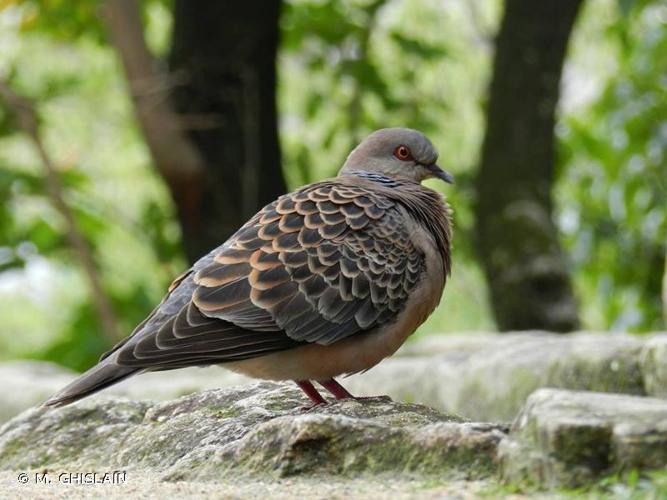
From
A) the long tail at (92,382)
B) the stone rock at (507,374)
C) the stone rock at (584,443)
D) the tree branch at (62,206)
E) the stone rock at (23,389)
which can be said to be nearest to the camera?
the stone rock at (584,443)

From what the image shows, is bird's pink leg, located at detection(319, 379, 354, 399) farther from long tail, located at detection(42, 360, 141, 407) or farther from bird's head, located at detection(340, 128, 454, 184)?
bird's head, located at detection(340, 128, 454, 184)

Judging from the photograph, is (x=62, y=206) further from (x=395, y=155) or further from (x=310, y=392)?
(x=310, y=392)

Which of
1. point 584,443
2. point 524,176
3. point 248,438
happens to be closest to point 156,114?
point 524,176

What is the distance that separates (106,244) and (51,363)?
14.6 ft

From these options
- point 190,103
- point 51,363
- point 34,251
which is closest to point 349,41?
point 190,103

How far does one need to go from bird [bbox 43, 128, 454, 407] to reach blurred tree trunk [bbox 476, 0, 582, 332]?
3.80 metres

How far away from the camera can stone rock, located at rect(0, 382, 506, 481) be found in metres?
3.27

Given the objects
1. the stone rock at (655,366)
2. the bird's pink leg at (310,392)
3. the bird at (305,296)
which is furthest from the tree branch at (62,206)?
the stone rock at (655,366)

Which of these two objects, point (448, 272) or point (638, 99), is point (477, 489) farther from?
point (638, 99)

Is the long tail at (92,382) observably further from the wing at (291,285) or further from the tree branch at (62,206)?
the tree branch at (62,206)

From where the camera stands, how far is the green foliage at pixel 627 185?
355 inches

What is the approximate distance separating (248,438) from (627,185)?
623cm

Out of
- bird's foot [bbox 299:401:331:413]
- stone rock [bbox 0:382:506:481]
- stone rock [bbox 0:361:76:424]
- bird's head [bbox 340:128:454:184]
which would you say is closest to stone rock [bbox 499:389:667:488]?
stone rock [bbox 0:382:506:481]

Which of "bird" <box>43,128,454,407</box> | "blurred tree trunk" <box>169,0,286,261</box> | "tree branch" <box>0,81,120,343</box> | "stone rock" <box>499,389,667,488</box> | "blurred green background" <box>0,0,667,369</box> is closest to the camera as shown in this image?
"stone rock" <box>499,389,667,488</box>
